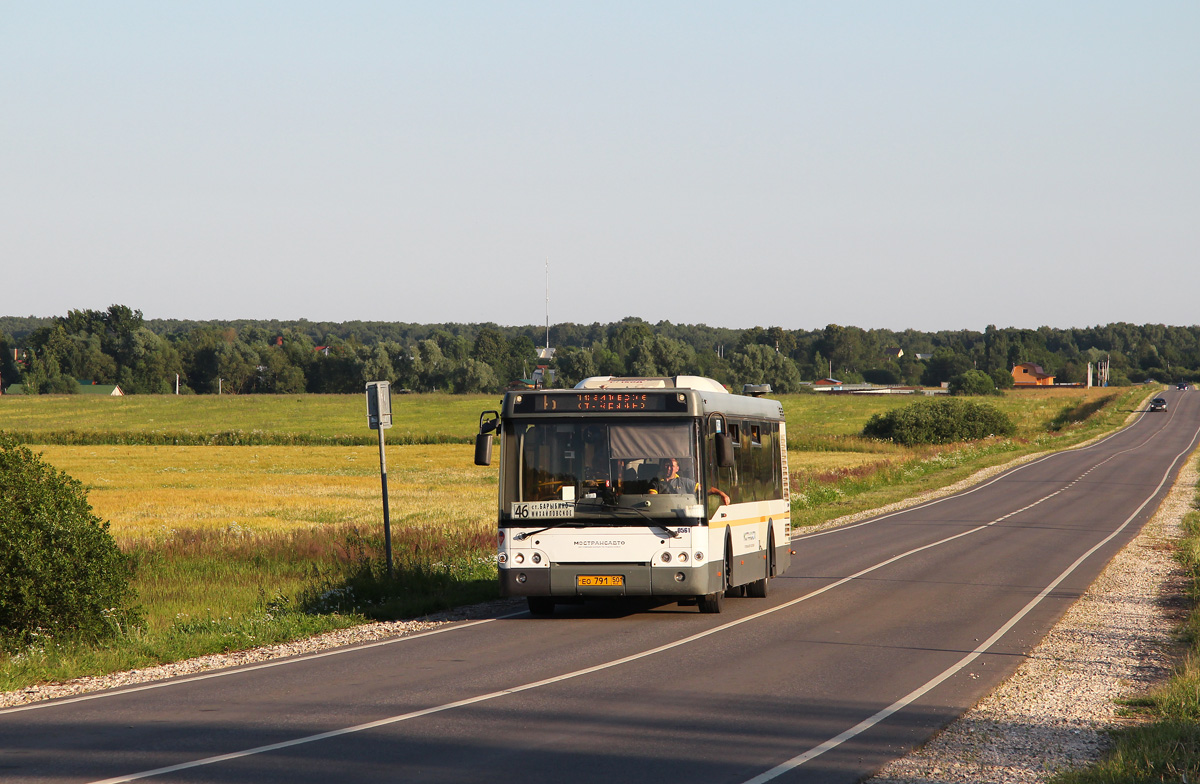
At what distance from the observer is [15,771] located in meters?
7.69

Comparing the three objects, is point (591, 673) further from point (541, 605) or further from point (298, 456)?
point (298, 456)

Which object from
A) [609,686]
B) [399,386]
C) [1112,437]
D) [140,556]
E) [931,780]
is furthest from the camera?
[399,386]

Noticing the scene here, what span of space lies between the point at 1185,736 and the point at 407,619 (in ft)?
33.8

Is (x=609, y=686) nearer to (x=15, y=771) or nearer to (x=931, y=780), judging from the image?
(x=931, y=780)

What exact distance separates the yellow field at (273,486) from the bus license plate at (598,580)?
9.37 m

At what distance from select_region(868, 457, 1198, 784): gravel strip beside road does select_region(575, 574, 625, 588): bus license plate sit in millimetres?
4935

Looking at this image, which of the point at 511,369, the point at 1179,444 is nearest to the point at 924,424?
the point at 1179,444

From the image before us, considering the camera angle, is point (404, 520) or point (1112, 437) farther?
point (1112, 437)

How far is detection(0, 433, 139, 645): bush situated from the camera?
41.7 ft

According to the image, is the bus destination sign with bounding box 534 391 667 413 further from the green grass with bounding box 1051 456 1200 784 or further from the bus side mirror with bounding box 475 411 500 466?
the green grass with bounding box 1051 456 1200 784

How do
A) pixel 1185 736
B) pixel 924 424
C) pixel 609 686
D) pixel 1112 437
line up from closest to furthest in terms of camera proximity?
pixel 1185 736 → pixel 609 686 → pixel 924 424 → pixel 1112 437

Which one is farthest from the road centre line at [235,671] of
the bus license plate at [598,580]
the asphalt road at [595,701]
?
the bus license plate at [598,580]

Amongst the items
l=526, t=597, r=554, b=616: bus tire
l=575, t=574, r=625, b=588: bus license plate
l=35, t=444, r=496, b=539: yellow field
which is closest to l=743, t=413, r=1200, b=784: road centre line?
l=575, t=574, r=625, b=588: bus license plate

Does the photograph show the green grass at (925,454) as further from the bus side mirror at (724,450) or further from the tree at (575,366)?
the tree at (575,366)
